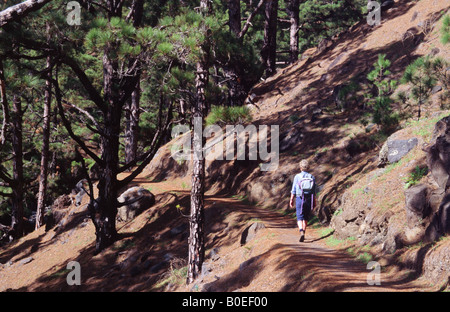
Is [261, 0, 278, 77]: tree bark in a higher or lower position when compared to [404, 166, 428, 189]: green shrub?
higher

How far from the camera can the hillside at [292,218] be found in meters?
7.95

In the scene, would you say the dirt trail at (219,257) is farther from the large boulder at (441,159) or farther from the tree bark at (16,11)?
the tree bark at (16,11)

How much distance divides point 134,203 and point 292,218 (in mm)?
6296

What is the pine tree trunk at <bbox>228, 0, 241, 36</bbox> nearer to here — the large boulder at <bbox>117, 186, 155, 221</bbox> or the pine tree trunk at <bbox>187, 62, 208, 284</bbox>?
the large boulder at <bbox>117, 186, 155, 221</bbox>

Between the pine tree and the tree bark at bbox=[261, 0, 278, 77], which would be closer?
the pine tree

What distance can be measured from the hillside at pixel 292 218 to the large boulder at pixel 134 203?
0.30 metres

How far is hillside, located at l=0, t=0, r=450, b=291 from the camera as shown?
7.95 m

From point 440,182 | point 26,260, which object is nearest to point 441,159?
point 440,182

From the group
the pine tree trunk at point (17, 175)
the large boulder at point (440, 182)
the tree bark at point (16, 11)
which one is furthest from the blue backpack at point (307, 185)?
the pine tree trunk at point (17, 175)

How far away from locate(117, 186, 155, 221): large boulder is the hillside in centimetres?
30

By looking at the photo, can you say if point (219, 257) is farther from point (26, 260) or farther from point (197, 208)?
point (26, 260)

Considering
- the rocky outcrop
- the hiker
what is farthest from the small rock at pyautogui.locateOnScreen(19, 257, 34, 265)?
the rocky outcrop

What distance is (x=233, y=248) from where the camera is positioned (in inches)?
432
